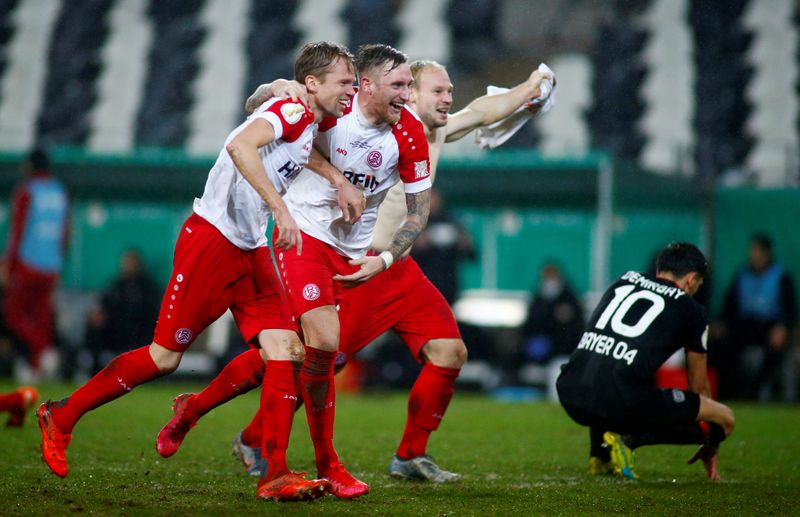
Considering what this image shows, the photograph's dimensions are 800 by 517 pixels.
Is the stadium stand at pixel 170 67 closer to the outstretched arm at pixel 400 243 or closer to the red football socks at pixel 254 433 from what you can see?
the red football socks at pixel 254 433

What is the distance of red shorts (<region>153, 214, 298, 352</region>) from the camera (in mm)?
5430

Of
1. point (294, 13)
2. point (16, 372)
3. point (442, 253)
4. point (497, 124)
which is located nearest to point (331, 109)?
point (497, 124)

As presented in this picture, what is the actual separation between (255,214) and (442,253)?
6.70 metres

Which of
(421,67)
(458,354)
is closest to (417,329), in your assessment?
(458,354)

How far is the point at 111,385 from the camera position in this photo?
551cm

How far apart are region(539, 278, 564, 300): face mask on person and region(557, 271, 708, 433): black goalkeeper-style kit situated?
6637mm

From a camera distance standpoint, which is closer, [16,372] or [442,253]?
[442,253]

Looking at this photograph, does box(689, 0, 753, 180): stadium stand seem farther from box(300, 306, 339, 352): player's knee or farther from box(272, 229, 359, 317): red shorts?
box(300, 306, 339, 352): player's knee

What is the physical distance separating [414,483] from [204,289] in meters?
1.49

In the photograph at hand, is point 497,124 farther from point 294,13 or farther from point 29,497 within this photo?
point 294,13

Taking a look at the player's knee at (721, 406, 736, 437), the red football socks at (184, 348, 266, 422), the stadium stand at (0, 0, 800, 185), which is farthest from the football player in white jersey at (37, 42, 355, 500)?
the stadium stand at (0, 0, 800, 185)

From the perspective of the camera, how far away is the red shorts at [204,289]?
5.43m

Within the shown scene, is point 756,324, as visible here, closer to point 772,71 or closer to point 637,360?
point 772,71

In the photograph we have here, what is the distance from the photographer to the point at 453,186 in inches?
574
